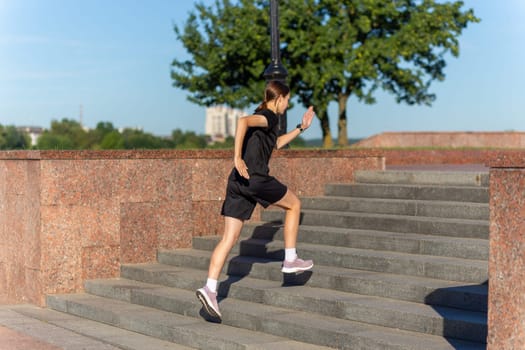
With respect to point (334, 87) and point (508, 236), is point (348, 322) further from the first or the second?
point (334, 87)

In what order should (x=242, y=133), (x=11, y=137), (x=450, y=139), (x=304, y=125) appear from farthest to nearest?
(x=11, y=137), (x=450, y=139), (x=304, y=125), (x=242, y=133)

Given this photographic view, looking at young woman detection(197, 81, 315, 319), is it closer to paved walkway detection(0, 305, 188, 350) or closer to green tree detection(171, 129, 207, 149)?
paved walkway detection(0, 305, 188, 350)

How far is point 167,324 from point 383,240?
7.61 feet

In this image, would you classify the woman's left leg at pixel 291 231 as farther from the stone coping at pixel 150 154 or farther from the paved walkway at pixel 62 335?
the stone coping at pixel 150 154

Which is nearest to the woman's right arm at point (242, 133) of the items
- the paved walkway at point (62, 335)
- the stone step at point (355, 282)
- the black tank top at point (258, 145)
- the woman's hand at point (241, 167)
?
the woman's hand at point (241, 167)

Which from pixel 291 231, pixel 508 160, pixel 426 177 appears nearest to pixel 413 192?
pixel 426 177

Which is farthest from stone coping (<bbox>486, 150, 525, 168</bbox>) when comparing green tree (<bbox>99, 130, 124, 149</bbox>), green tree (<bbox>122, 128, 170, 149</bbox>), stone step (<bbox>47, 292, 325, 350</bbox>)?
green tree (<bbox>99, 130, 124, 149</bbox>)

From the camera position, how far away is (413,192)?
1056 cm

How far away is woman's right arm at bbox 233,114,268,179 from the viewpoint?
7.45 m

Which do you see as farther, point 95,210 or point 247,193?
point 95,210

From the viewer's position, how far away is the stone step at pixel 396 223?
875 cm

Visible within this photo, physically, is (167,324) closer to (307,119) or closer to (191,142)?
(307,119)

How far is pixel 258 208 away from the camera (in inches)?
449

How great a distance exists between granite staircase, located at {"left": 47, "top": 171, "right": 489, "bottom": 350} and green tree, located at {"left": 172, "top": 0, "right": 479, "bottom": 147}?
2575 centimetres
